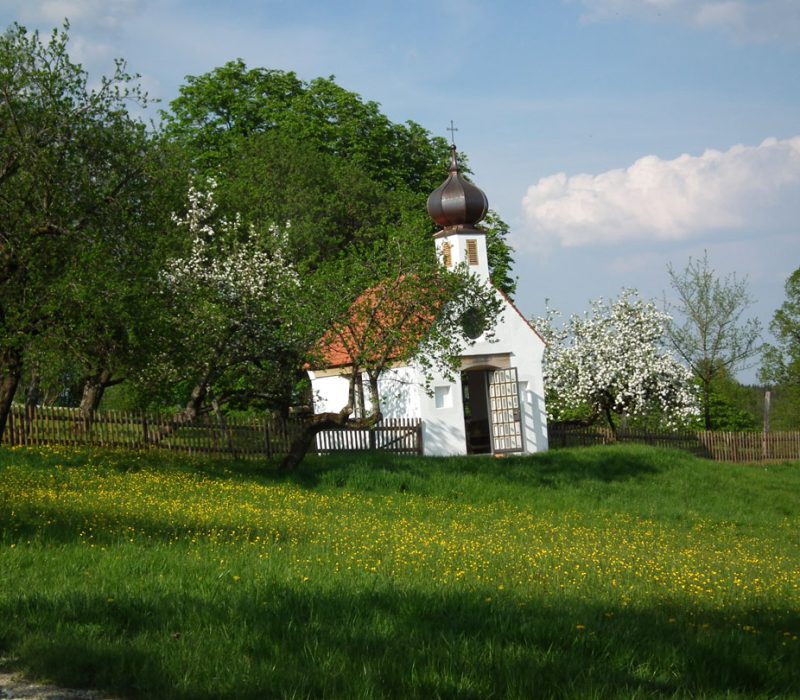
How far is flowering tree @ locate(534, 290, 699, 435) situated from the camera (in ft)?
140

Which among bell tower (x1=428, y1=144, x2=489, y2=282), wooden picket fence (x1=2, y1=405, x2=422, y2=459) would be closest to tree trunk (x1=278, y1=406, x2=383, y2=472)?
wooden picket fence (x1=2, y1=405, x2=422, y2=459)

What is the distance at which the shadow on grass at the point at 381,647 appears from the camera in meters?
5.77

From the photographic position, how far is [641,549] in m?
15.9

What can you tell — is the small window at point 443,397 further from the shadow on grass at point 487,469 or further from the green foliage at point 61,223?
the green foliage at point 61,223

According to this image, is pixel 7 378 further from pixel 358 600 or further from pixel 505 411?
pixel 505 411

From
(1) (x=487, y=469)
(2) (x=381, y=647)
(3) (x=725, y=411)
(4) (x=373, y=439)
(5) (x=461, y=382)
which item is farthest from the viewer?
(3) (x=725, y=411)

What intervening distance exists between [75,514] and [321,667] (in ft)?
25.9

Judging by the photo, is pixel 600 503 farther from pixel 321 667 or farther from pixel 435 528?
pixel 321 667

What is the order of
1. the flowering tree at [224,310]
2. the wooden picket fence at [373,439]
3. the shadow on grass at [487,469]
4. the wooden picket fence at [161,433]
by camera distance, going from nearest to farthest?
A: the shadow on grass at [487,469], the wooden picket fence at [161,433], the flowering tree at [224,310], the wooden picket fence at [373,439]

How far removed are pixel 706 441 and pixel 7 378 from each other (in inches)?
1161

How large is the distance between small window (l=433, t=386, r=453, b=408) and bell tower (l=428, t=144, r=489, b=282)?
13.8 ft

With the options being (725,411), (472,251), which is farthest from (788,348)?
(472,251)

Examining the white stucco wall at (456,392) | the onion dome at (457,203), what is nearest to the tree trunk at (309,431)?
the white stucco wall at (456,392)

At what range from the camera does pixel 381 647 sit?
653 centimetres
